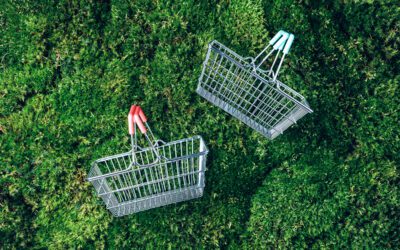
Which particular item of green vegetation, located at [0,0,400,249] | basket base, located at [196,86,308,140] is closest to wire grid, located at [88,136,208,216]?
green vegetation, located at [0,0,400,249]

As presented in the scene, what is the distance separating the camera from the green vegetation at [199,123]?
13.0 ft

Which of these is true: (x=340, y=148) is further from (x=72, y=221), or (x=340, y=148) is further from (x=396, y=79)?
(x=72, y=221)

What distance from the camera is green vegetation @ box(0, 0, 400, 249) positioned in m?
3.95

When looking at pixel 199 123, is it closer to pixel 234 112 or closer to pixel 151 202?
pixel 234 112

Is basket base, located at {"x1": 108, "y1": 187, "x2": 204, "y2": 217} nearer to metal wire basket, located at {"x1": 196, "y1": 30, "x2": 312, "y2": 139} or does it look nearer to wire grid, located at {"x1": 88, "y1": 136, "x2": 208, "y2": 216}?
wire grid, located at {"x1": 88, "y1": 136, "x2": 208, "y2": 216}

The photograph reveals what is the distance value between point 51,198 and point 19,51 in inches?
53.0

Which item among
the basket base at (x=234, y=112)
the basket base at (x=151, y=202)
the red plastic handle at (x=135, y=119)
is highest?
the red plastic handle at (x=135, y=119)

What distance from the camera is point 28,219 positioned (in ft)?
12.9

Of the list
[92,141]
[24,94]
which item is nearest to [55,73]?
[24,94]

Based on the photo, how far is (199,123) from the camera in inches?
159

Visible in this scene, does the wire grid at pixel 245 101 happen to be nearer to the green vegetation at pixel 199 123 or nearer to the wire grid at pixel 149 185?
the green vegetation at pixel 199 123

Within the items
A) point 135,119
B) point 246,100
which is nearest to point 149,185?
point 135,119

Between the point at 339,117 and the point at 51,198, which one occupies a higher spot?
the point at 339,117

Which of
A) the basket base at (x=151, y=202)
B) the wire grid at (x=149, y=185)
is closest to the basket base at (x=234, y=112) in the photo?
the wire grid at (x=149, y=185)
